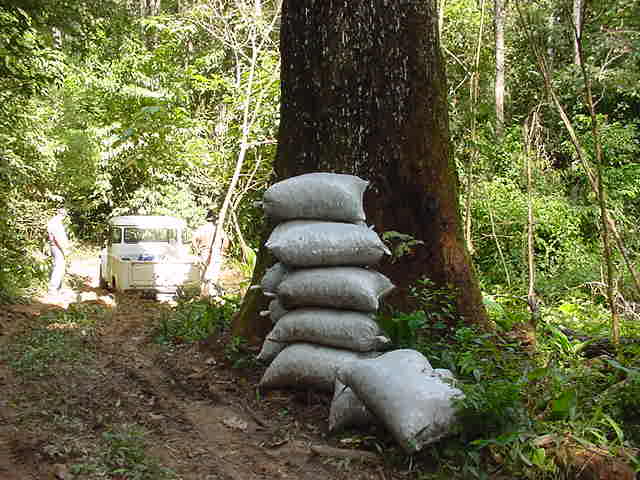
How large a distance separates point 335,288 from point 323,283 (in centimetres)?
9

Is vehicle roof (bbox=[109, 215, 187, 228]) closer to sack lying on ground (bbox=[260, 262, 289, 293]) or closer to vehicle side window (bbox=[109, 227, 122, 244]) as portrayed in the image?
vehicle side window (bbox=[109, 227, 122, 244])

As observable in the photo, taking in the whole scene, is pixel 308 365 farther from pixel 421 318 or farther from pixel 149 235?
pixel 149 235

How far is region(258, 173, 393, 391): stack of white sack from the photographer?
12.0ft

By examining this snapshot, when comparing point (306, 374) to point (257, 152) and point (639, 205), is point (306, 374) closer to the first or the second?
point (257, 152)

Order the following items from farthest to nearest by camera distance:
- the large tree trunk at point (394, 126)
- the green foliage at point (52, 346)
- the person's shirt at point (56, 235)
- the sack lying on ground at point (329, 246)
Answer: the person's shirt at point (56, 235), the green foliage at point (52, 346), the large tree trunk at point (394, 126), the sack lying on ground at point (329, 246)

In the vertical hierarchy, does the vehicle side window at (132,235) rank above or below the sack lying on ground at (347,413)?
above

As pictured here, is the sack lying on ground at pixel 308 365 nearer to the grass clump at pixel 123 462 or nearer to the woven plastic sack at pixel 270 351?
the woven plastic sack at pixel 270 351

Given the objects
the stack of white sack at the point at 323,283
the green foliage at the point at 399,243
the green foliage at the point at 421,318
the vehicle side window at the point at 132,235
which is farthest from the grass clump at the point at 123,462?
the vehicle side window at the point at 132,235

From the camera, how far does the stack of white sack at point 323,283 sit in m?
3.66

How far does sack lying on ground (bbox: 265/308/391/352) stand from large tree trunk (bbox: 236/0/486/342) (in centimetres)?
70

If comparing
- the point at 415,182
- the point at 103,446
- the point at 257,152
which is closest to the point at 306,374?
the point at 103,446

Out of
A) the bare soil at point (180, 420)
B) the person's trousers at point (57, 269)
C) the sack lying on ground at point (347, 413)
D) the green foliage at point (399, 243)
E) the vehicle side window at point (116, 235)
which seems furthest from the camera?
the vehicle side window at point (116, 235)

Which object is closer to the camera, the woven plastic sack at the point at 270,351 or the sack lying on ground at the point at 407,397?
the sack lying on ground at the point at 407,397

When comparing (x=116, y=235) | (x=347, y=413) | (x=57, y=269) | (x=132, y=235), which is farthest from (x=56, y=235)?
(x=347, y=413)
